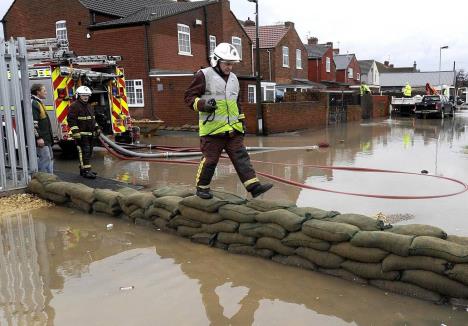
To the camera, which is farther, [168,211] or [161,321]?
[168,211]

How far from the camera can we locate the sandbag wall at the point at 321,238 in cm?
324

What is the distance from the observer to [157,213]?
5.03m

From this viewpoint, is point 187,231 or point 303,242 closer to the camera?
point 303,242

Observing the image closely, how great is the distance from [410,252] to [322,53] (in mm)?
40058

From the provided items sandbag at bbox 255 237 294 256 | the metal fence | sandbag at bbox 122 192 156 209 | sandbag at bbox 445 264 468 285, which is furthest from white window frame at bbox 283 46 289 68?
sandbag at bbox 445 264 468 285

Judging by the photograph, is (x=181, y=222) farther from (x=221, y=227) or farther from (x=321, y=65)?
(x=321, y=65)

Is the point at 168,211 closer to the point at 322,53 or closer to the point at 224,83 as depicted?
the point at 224,83

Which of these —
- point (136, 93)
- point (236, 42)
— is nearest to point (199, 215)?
point (136, 93)

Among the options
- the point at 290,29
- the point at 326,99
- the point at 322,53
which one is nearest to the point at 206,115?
the point at 326,99

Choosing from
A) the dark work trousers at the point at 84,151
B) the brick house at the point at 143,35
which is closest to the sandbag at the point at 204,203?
the dark work trousers at the point at 84,151

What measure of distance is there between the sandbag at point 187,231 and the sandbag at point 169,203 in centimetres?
18

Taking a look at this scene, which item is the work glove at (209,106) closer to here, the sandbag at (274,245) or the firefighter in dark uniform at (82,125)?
the sandbag at (274,245)

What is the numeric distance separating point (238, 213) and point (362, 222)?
1173mm

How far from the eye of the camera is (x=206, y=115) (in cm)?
466
